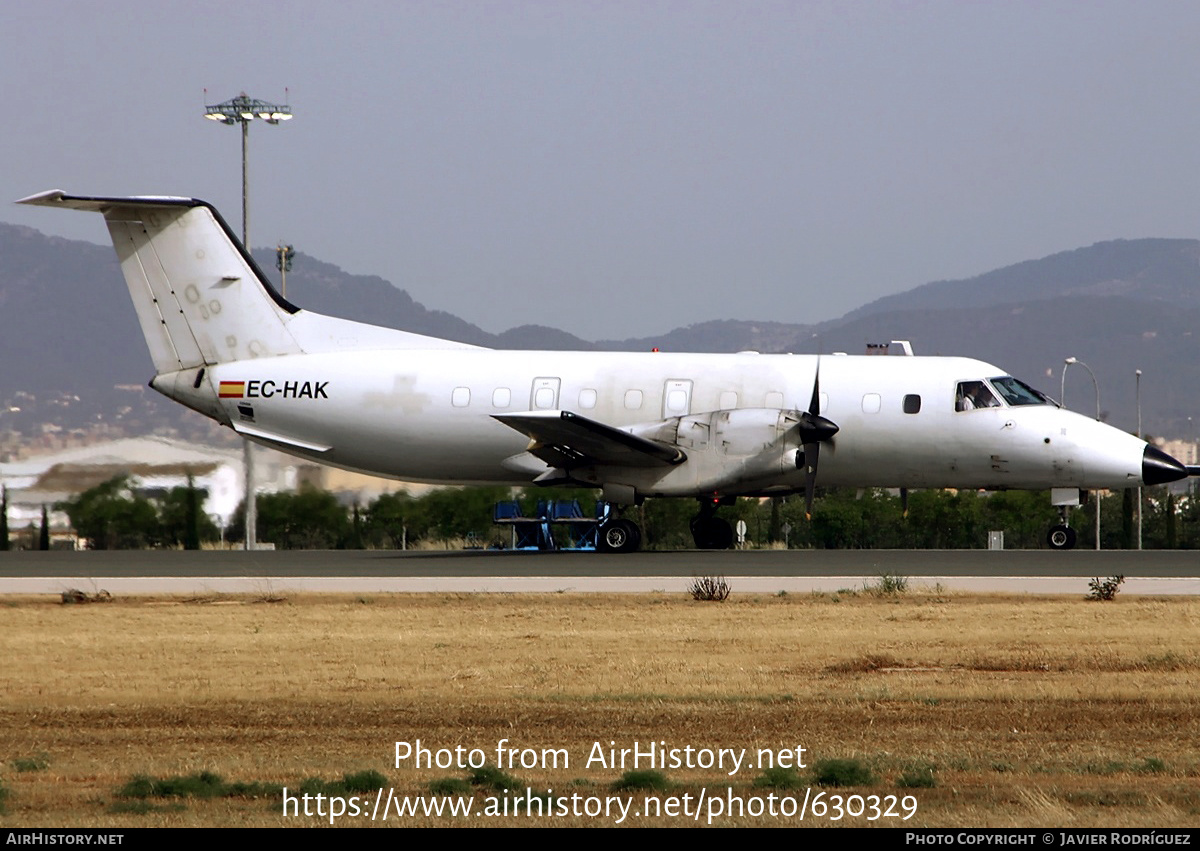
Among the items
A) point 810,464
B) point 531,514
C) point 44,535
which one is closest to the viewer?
point 810,464

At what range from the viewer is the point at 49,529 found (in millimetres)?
30031

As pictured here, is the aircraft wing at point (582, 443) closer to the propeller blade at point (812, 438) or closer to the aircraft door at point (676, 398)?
the aircraft door at point (676, 398)

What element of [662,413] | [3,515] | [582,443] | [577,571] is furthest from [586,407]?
[3,515]

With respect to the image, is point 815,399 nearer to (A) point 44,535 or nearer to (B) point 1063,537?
(B) point 1063,537

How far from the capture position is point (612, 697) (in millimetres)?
11430

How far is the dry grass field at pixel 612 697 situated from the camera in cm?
810

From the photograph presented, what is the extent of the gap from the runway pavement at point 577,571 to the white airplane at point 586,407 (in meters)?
1.43

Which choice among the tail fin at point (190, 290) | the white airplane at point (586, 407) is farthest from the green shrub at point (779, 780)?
the tail fin at point (190, 290)

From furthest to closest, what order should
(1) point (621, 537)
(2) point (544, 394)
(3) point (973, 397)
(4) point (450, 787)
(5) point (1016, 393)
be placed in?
(2) point (544, 394)
(5) point (1016, 393)
(1) point (621, 537)
(3) point (973, 397)
(4) point (450, 787)

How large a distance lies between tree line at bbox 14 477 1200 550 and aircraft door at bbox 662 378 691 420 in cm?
620

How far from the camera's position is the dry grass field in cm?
810

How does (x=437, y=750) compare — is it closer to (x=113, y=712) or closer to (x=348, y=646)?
(x=113, y=712)

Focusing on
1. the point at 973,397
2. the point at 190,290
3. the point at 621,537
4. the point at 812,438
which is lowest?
the point at 621,537

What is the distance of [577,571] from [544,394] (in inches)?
221
